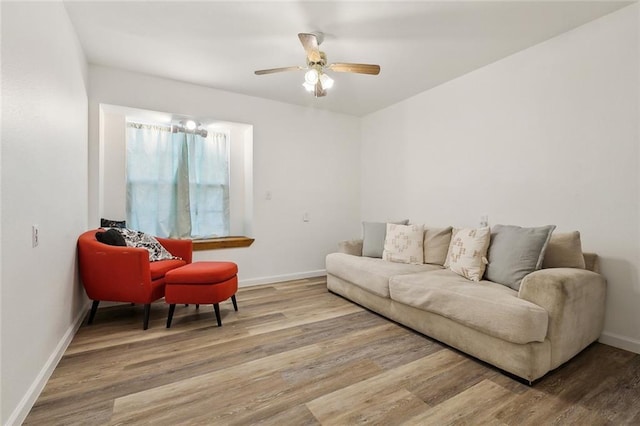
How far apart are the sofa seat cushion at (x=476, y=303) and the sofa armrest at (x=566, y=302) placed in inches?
3.1

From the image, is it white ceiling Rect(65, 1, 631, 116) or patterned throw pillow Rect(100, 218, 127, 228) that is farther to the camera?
patterned throw pillow Rect(100, 218, 127, 228)

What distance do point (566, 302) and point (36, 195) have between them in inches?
123

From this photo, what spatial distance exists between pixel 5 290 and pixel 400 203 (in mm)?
3779

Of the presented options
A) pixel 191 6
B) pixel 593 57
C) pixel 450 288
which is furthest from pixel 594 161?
pixel 191 6

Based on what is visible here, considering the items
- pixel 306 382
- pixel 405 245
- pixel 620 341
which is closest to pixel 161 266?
pixel 306 382

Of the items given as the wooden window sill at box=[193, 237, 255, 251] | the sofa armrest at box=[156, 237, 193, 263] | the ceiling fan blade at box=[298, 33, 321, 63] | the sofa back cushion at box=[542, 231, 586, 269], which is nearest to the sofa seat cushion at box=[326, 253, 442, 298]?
the sofa back cushion at box=[542, 231, 586, 269]

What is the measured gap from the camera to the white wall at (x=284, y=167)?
337cm

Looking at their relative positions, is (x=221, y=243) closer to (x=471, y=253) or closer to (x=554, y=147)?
(x=471, y=253)

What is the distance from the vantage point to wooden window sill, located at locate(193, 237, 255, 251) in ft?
11.6

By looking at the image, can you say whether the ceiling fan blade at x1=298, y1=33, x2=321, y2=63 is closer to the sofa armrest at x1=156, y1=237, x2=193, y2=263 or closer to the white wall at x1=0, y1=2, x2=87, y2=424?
the white wall at x1=0, y1=2, x2=87, y2=424

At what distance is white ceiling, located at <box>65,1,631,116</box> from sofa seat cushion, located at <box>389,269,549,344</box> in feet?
6.85

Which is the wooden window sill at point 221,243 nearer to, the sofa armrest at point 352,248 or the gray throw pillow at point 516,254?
the sofa armrest at point 352,248

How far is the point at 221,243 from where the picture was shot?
3.67 metres

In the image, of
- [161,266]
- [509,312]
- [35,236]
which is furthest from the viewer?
[161,266]
